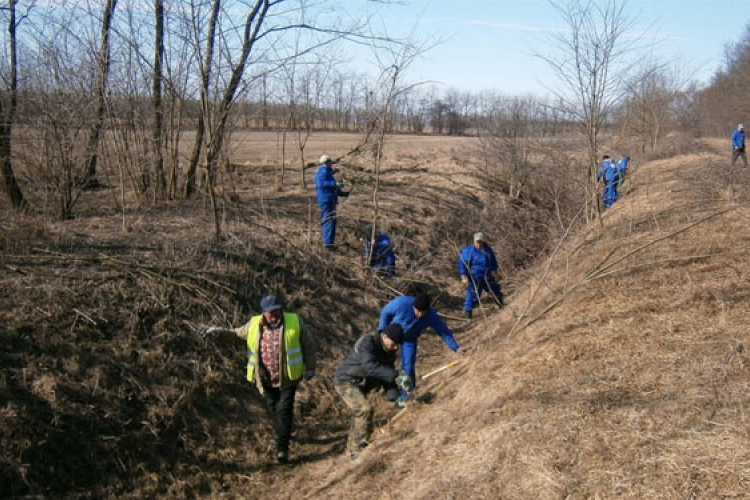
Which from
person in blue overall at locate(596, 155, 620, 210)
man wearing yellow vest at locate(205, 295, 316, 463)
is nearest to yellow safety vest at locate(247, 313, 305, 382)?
man wearing yellow vest at locate(205, 295, 316, 463)

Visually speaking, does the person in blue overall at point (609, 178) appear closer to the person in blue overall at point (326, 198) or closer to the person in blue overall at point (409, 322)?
the person in blue overall at point (326, 198)

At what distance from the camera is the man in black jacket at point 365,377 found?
6.36 meters

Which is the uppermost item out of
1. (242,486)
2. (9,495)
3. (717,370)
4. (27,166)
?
(27,166)

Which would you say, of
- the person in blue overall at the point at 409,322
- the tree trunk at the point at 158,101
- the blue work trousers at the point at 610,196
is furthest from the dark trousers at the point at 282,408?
the blue work trousers at the point at 610,196

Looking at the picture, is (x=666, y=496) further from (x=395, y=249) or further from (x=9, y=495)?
(x=395, y=249)

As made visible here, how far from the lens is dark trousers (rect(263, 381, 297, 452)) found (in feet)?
21.3

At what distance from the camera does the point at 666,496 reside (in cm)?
440

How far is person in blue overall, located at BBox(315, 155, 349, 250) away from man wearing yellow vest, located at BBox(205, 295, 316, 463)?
17.8ft

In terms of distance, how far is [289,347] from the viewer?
634 cm

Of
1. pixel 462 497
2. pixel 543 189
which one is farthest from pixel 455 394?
pixel 543 189

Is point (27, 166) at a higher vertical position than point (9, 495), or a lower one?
higher

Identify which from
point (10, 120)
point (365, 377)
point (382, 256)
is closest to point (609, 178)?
point (382, 256)

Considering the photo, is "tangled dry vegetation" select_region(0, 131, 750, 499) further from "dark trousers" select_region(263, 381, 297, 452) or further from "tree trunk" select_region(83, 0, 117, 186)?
"tree trunk" select_region(83, 0, 117, 186)

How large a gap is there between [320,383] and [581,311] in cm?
A: 363
